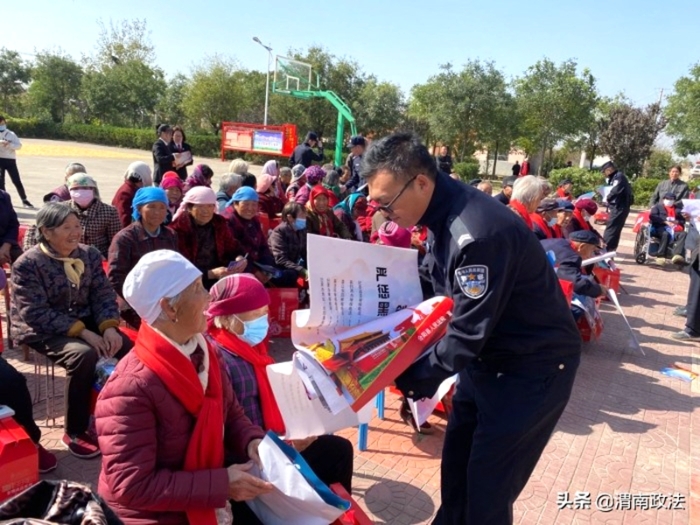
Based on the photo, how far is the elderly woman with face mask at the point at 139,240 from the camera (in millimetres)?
4363

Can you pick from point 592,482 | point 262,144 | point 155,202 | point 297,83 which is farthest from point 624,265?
point 297,83

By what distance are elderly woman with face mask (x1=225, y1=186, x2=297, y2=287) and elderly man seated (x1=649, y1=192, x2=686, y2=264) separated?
8.37 metres

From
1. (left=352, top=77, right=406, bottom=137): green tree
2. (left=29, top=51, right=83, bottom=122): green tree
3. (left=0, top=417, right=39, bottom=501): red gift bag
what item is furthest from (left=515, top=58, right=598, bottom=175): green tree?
(left=29, top=51, right=83, bottom=122): green tree

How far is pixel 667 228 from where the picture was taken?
35.3ft

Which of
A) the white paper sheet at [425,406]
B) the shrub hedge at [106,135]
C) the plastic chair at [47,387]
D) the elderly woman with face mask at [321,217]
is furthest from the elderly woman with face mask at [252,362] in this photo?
the shrub hedge at [106,135]

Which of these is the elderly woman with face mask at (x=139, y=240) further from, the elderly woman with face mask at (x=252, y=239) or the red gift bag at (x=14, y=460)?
the red gift bag at (x=14, y=460)

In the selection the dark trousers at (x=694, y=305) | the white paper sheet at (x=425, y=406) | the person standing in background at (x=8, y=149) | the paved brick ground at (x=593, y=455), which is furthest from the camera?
the person standing in background at (x=8, y=149)

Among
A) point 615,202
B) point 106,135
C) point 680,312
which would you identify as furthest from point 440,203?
point 106,135

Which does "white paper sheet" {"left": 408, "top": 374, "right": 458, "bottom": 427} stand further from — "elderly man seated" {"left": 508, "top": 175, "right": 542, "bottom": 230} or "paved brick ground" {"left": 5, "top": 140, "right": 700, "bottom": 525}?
"elderly man seated" {"left": 508, "top": 175, "right": 542, "bottom": 230}

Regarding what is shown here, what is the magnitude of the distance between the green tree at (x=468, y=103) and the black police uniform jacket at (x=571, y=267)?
25.9 m

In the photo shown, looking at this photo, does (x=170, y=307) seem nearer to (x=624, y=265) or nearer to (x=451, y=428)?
(x=451, y=428)

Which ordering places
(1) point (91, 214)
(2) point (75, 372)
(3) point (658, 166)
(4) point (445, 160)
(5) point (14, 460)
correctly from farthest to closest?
1. (3) point (658, 166)
2. (4) point (445, 160)
3. (1) point (91, 214)
4. (2) point (75, 372)
5. (5) point (14, 460)

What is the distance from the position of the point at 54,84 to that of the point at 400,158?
159 feet

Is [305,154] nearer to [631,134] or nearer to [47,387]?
[47,387]
